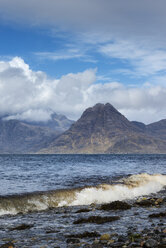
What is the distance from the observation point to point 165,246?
1181cm

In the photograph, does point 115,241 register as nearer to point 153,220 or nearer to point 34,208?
point 153,220

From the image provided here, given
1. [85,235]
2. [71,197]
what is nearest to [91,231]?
[85,235]

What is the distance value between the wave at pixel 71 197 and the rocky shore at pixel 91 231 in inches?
128

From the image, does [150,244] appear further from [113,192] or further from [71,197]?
[113,192]

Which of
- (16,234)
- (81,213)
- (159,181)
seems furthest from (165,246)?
(159,181)

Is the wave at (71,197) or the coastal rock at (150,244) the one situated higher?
the coastal rock at (150,244)

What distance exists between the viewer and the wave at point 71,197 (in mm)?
25922

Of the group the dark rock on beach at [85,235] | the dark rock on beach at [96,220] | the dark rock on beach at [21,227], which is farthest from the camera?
the dark rock on beach at [96,220]

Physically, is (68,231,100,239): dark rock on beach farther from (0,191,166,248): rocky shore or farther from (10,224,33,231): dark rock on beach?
(10,224,33,231): dark rock on beach

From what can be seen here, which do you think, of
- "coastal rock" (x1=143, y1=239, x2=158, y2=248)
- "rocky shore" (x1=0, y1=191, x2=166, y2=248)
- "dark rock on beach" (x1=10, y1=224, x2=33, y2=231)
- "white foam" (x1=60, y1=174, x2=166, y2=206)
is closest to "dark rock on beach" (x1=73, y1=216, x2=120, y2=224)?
"rocky shore" (x1=0, y1=191, x2=166, y2=248)

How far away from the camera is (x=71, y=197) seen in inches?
1216

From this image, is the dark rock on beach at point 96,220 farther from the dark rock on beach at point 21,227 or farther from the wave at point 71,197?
the wave at point 71,197

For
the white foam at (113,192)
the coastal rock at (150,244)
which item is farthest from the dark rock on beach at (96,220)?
the white foam at (113,192)

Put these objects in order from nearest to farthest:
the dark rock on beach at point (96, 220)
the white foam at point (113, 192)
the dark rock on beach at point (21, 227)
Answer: the dark rock on beach at point (21, 227), the dark rock on beach at point (96, 220), the white foam at point (113, 192)
